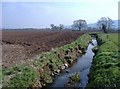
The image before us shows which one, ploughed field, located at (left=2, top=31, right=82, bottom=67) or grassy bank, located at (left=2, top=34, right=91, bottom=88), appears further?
ploughed field, located at (left=2, top=31, right=82, bottom=67)

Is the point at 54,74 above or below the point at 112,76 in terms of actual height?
below

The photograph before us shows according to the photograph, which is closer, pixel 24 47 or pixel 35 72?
pixel 35 72

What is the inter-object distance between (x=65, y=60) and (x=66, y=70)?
3867 mm

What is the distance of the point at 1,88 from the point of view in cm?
1583

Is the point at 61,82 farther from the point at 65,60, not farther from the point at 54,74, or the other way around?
the point at 65,60

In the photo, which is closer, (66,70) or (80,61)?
(66,70)

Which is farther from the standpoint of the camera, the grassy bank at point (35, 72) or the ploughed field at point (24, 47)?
the ploughed field at point (24, 47)

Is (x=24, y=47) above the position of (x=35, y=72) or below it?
below

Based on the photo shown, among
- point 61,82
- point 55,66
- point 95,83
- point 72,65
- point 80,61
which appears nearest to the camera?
point 95,83

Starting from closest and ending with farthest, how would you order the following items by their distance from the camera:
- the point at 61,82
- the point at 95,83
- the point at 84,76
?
1. the point at 95,83
2. the point at 61,82
3. the point at 84,76

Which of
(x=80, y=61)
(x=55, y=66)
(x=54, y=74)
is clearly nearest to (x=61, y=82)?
(x=54, y=74)

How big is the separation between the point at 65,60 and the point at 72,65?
105 cm

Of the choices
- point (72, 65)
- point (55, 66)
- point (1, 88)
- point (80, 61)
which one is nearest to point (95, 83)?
point (1, 88)

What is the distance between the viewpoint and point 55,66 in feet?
83.3
